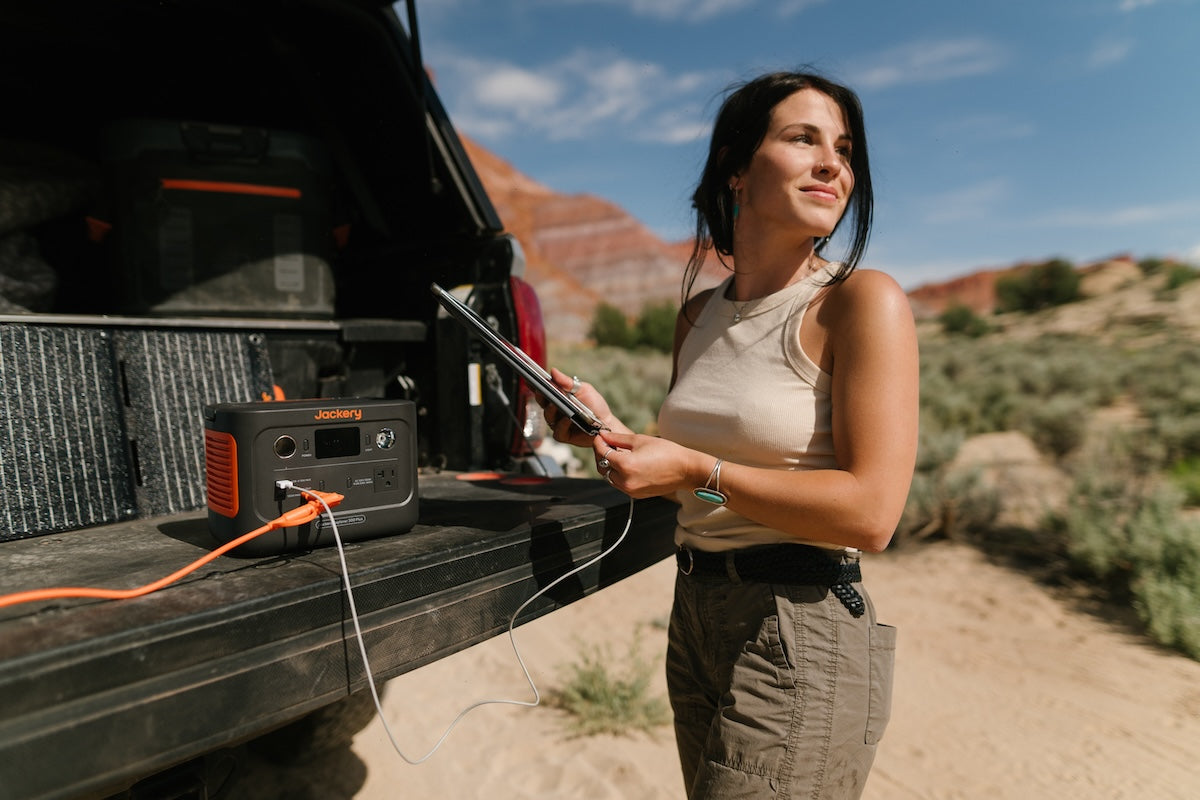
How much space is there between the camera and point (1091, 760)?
10.0 feet

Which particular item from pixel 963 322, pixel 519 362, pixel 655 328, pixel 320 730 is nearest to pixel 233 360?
pixel 519 362

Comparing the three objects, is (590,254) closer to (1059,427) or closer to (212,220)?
(1059,427)

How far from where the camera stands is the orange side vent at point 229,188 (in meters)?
2.48

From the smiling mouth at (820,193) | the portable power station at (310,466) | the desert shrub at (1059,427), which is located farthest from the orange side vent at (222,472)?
the desert shrub at (1059,427)

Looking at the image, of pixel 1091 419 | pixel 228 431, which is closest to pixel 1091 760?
pixel 228 431

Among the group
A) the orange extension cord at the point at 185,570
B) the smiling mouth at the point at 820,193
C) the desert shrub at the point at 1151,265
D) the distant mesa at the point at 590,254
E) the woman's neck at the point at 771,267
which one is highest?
the distant mesa at the point at 590,254

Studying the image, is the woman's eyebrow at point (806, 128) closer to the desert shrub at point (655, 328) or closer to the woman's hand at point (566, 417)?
the woman's hand at point (566, 417)

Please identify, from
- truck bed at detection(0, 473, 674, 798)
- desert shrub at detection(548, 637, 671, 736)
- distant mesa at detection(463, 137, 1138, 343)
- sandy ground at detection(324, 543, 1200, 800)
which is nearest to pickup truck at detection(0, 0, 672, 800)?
truck bed at detection(0, 473, 674, 798)

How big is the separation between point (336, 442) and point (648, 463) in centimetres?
62

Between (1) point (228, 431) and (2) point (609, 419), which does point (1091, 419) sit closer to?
(2) point (609, 419)

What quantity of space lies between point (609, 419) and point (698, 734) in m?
0.70

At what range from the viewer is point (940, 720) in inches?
135

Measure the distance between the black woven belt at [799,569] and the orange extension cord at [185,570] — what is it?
797 millimetres

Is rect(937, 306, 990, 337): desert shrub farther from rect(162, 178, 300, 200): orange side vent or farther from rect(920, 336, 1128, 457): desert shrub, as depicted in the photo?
rect(162, 178, 300, 200): orange side vent
